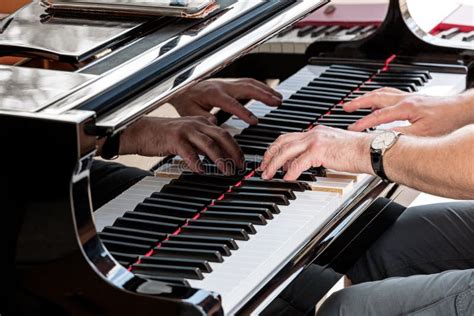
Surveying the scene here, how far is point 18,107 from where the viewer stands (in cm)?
154

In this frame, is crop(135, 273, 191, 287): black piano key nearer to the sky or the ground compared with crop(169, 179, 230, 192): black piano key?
nearer to the sky

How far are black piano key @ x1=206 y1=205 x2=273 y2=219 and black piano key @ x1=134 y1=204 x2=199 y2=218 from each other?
1.5 inches

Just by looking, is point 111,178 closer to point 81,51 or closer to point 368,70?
point 81,51

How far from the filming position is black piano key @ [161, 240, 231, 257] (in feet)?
5.63

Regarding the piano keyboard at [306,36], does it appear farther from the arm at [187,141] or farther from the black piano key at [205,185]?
the black piano key at [205,185]

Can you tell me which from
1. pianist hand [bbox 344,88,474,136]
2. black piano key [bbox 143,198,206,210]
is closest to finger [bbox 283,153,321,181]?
black piano key [bbox 143,198,206,210]

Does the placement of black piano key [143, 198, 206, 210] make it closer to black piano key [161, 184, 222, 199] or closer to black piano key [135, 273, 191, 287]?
black piano key [161, 184, 222, 199]

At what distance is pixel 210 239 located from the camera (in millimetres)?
1757

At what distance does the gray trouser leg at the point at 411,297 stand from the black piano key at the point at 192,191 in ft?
1.04

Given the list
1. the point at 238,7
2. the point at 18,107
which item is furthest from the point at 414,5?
the point at 18,107

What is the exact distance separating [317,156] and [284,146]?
0.07m

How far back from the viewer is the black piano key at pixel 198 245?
5.63ft

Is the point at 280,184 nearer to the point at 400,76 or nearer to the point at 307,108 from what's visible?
the point at 307,108

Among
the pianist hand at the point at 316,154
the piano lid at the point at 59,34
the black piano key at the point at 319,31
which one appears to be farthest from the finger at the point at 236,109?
the black piano key at the point at 319,31
